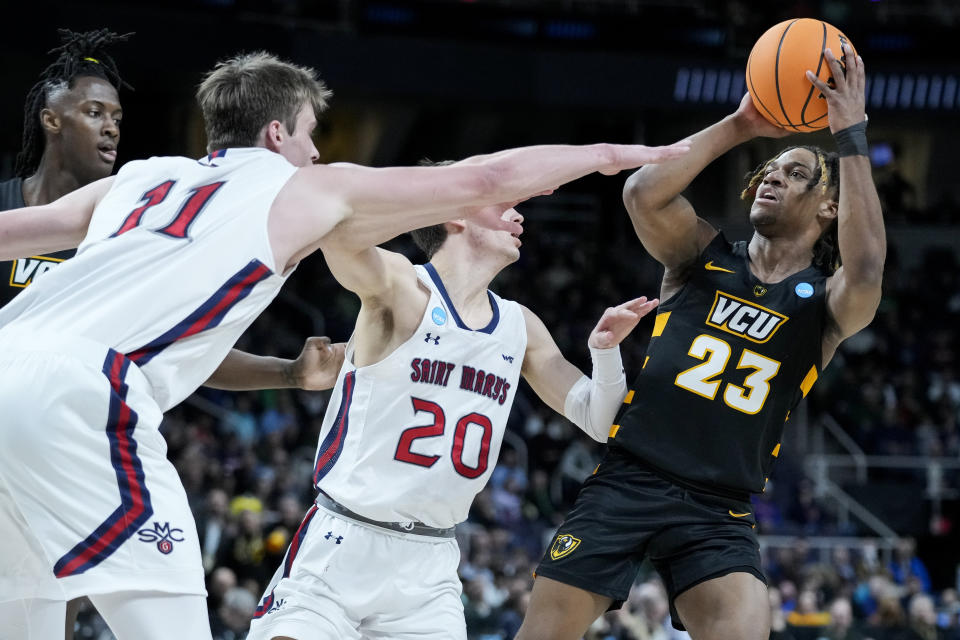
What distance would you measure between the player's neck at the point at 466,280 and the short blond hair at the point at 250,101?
1300 millimetres

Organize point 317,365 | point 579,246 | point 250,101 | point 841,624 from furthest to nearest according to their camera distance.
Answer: point 579,246
point 841,624
point 317,365
point 250,101

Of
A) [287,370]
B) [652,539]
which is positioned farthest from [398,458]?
[652,539]

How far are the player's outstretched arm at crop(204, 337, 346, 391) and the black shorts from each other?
119cm

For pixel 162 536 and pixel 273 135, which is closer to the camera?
pixel 162 536

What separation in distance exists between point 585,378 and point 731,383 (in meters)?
0.62

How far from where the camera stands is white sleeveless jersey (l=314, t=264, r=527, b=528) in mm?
4441

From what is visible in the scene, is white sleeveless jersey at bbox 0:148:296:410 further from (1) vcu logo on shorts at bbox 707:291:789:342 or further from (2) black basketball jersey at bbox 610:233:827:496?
(1) vcu logo on shorts at bbox 707:291:789:342

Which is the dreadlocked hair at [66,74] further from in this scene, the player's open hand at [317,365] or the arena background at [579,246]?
the arena background at [579,246]

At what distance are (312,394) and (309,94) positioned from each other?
11506mm

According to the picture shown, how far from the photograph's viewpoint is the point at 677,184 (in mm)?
4988

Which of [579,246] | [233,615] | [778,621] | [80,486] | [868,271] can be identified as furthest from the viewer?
[579,246]

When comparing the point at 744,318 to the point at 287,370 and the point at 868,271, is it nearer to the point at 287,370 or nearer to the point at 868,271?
the point at 868,271

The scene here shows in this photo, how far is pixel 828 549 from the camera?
14422mm

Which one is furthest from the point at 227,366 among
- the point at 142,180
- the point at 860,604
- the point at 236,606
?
the point at 860,604
